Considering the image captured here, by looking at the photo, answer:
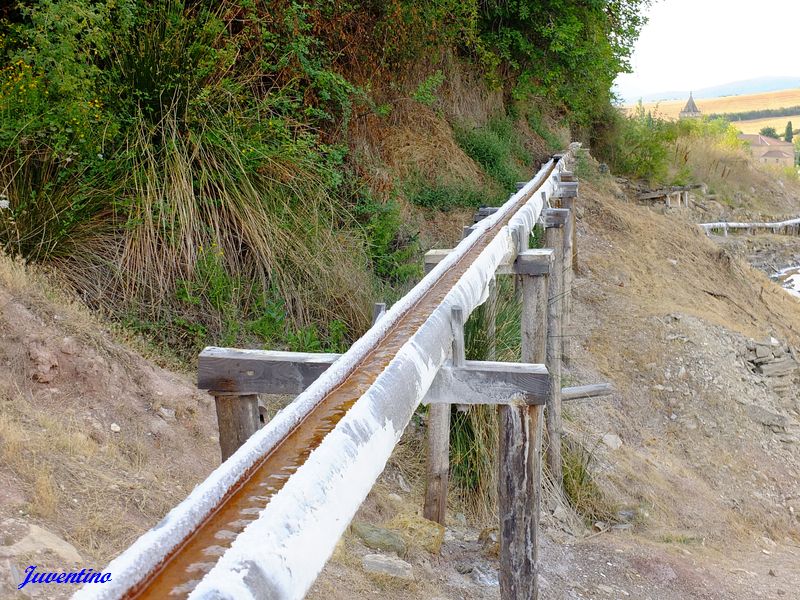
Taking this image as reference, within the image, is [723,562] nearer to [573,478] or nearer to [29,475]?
[573,478]

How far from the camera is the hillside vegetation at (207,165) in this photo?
213 inches

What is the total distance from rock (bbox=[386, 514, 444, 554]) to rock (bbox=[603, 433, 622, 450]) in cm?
375

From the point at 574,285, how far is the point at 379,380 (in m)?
10.3

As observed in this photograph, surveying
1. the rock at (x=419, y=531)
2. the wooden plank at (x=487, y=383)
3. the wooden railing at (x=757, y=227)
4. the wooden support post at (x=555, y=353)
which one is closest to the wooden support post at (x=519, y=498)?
the wooden plank at (x=487, y=383)

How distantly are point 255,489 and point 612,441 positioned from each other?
6921 millimetres

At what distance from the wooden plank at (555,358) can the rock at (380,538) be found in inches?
77.8

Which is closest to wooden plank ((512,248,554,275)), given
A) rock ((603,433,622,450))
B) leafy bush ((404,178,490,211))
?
rock ((603,433,622,450))

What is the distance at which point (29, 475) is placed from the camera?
3412 mm

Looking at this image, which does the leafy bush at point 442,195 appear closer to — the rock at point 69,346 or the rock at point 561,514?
the rock at point 561,514

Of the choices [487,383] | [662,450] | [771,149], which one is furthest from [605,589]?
[771,149]

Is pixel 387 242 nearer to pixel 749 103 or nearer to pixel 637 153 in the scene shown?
pixel 637 153

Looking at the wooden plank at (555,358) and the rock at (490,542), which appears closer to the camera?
the rock at (490,542)

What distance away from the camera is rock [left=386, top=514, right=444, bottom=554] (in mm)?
4590

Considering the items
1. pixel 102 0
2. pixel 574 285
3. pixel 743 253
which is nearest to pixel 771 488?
pixel 574 285
